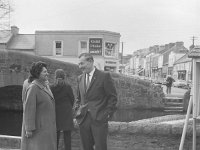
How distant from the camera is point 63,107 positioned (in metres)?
6.05

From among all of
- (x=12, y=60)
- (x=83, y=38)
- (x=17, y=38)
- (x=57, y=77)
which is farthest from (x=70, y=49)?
(x=57, y=77)

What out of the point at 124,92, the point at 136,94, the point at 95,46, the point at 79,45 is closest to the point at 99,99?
the point at 124,92

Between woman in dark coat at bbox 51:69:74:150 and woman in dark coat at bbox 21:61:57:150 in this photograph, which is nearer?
woman in dark coat at bbox 21:61:57:150

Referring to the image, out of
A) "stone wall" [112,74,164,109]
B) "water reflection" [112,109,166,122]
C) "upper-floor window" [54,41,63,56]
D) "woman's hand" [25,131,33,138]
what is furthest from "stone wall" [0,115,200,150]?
"upper-floor window" [54,41,63,56]

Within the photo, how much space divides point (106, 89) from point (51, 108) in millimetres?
843

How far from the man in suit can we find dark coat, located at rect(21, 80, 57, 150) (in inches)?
18.0

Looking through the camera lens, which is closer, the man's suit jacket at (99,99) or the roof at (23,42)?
the man's suit jacket at (99,99)

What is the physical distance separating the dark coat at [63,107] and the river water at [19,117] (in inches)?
382

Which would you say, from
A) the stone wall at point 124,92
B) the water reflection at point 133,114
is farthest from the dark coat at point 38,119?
the water reflection at point 133,114

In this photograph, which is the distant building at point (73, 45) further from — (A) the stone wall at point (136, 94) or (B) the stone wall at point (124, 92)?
(B) the stone wall at point (124, 92)

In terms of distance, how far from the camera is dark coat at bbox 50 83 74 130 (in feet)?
19.7

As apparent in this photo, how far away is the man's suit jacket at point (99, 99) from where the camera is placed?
15.9 feet

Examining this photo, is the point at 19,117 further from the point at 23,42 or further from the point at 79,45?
the point at 23,42

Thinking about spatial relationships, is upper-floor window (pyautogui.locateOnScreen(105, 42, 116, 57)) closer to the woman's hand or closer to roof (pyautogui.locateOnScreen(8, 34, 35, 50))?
roof (pyautogui.locateOnScreen(8, 34, 35, 50))
